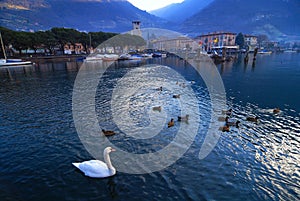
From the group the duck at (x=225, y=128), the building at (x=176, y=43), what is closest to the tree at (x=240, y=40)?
the building at (x=176, y=43)

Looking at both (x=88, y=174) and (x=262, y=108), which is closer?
(x=88, y=174)

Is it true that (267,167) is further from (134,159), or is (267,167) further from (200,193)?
(134,159)

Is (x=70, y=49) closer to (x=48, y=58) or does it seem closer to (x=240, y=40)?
(x=48, y=58)

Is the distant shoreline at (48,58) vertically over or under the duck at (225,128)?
over

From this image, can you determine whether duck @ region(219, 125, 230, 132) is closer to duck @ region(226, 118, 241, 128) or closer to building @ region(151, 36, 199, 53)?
duck @ region(226, 118, 241, 128)

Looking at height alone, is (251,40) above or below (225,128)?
above

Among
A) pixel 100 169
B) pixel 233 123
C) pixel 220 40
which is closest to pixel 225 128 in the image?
pixel 233 123

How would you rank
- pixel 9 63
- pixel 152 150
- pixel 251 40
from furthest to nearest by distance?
pixel 251 40, pixel 9 63, pixel 152 150

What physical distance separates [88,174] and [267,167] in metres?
9.26

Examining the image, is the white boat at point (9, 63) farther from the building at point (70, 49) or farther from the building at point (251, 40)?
the building at point (251, 40)

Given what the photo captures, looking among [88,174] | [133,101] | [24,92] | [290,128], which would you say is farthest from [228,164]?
[24,92]

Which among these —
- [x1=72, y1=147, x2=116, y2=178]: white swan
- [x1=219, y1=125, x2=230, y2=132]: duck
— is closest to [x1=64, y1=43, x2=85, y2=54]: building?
[x1=219, y1=125, x2=230, y2=132]: duck

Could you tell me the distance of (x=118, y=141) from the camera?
39.3 ft

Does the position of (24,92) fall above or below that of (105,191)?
above
